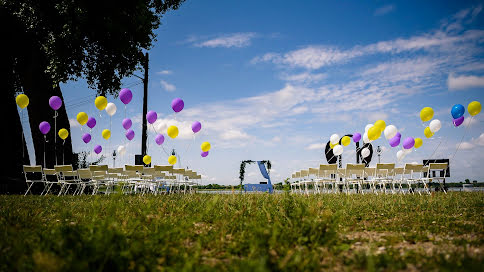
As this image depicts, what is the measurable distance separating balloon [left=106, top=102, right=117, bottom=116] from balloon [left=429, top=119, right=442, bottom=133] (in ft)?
38.9

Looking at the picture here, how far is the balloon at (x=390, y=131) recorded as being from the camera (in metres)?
11.7

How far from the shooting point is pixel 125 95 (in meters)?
11.8

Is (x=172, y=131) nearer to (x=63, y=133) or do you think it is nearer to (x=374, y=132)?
(x=63, y=133)

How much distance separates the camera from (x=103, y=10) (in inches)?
501

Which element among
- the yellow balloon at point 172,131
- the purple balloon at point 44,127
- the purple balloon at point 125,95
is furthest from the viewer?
the yellow balloon at point 172,131

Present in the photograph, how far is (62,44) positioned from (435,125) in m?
14.0

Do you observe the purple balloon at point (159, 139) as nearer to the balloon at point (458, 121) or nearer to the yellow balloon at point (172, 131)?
the yellow balloon at point (172, 131)

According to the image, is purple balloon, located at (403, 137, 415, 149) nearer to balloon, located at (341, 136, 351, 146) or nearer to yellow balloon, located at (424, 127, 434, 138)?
yellow balloon, located at (424, 127, 434, 138)

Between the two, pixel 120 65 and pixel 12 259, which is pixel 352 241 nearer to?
pixel 12 259

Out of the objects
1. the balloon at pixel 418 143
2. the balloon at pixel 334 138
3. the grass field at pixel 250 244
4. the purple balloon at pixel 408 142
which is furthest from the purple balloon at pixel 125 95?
the balloon at pixel 418 143

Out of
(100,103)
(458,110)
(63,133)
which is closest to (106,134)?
(63,133)

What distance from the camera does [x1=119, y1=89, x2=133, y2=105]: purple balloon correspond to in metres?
11.7

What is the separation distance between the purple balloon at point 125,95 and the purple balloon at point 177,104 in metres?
1.71

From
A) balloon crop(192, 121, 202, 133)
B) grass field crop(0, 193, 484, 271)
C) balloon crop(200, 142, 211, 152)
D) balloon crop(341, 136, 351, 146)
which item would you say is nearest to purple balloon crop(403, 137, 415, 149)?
balloon crop(341, 136, 351, 146)
